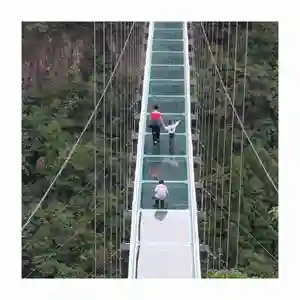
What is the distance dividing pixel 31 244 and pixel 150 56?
2.60m

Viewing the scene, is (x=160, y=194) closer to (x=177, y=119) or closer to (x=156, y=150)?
(x=156, y=150)

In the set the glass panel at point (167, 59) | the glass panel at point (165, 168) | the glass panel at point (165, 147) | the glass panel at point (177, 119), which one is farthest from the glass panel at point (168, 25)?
the glass panel at point (165, 168)

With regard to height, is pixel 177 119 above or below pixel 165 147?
above

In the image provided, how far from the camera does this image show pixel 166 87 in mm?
8805

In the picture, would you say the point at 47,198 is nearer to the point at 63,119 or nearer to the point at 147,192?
the point at 63,119

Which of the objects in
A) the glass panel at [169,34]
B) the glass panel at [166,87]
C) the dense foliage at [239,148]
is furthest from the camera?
the glass panel at [169,34]

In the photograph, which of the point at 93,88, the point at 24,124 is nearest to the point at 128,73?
the point at 93,88

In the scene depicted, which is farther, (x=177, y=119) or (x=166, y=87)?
(x=166, y=87)

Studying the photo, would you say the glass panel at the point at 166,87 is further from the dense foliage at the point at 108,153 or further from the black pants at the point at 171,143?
the black pants at the point at 171,143

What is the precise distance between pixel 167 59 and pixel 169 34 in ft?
3.83

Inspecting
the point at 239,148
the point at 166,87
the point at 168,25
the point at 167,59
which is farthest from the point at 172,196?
the point at 168,25

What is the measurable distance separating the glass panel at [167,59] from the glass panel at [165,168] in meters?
3.10

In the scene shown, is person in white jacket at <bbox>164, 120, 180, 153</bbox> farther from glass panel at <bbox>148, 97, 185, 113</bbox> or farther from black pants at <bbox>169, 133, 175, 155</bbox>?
glass panel at <bbox>148, 97, 185, 113</bbox>

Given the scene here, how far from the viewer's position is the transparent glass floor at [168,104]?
8.17m
